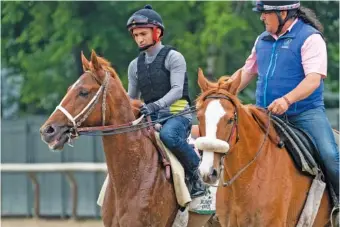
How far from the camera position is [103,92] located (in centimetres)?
1022

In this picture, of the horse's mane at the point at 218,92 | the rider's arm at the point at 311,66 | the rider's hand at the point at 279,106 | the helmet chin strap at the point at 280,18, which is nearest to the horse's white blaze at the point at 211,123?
the horse's mane at the point at 218,92

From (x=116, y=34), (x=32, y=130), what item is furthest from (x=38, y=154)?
(x=116, y=34)

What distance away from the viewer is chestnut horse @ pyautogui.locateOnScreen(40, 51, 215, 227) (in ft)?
32.9

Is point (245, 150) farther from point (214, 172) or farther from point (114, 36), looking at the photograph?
point (114, 36)

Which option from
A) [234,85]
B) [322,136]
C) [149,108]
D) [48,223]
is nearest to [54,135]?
[149,108]

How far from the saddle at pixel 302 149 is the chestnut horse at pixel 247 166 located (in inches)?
2.8

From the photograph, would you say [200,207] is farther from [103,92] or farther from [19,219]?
[19,219]

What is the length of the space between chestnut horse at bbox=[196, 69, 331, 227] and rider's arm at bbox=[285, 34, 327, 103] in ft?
1.25

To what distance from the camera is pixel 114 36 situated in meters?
24.6

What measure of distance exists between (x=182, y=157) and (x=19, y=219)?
1205 cm

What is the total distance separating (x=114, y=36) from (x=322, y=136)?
590 inches

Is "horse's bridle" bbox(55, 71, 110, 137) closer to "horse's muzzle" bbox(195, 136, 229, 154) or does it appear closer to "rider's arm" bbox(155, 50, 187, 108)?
"rider's arm" bbox(155, 50, 187, 108)

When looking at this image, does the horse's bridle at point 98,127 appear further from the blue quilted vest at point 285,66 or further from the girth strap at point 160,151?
the blue quilted vest at point 285,66

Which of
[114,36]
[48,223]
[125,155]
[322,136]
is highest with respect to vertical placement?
[114,36]
